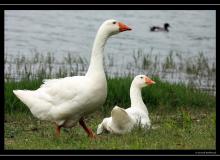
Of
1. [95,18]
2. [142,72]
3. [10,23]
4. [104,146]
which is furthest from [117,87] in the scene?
[95,18]

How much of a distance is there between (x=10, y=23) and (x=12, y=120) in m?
15.8

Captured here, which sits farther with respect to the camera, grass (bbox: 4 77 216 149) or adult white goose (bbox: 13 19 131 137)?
adult white goose (bbox: 13 19 131 137)

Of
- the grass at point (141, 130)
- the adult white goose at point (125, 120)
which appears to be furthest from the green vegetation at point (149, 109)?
the adult white goose at point (125, 120)

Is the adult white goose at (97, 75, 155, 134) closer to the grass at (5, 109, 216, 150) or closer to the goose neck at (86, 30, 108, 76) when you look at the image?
the grass at (5, 109, 216, 150)

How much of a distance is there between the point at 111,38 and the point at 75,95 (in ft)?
55.5

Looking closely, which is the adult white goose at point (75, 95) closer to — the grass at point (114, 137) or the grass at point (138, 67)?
the grass at point (114, 137)

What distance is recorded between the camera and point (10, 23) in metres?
28.4

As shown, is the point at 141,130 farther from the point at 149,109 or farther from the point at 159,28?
the point at 159,28

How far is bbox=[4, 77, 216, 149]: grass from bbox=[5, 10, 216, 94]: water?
19.3 feet

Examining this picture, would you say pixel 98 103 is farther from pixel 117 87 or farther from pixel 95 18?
pixel 95 18

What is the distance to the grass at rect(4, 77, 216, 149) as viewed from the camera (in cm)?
986

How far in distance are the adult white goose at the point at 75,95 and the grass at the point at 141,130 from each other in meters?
0.40

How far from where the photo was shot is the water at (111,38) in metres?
24.0

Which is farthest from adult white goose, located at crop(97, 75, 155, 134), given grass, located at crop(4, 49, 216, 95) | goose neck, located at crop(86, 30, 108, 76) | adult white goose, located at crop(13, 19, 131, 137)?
grass, located at crop(4, 49, 216, 95)
